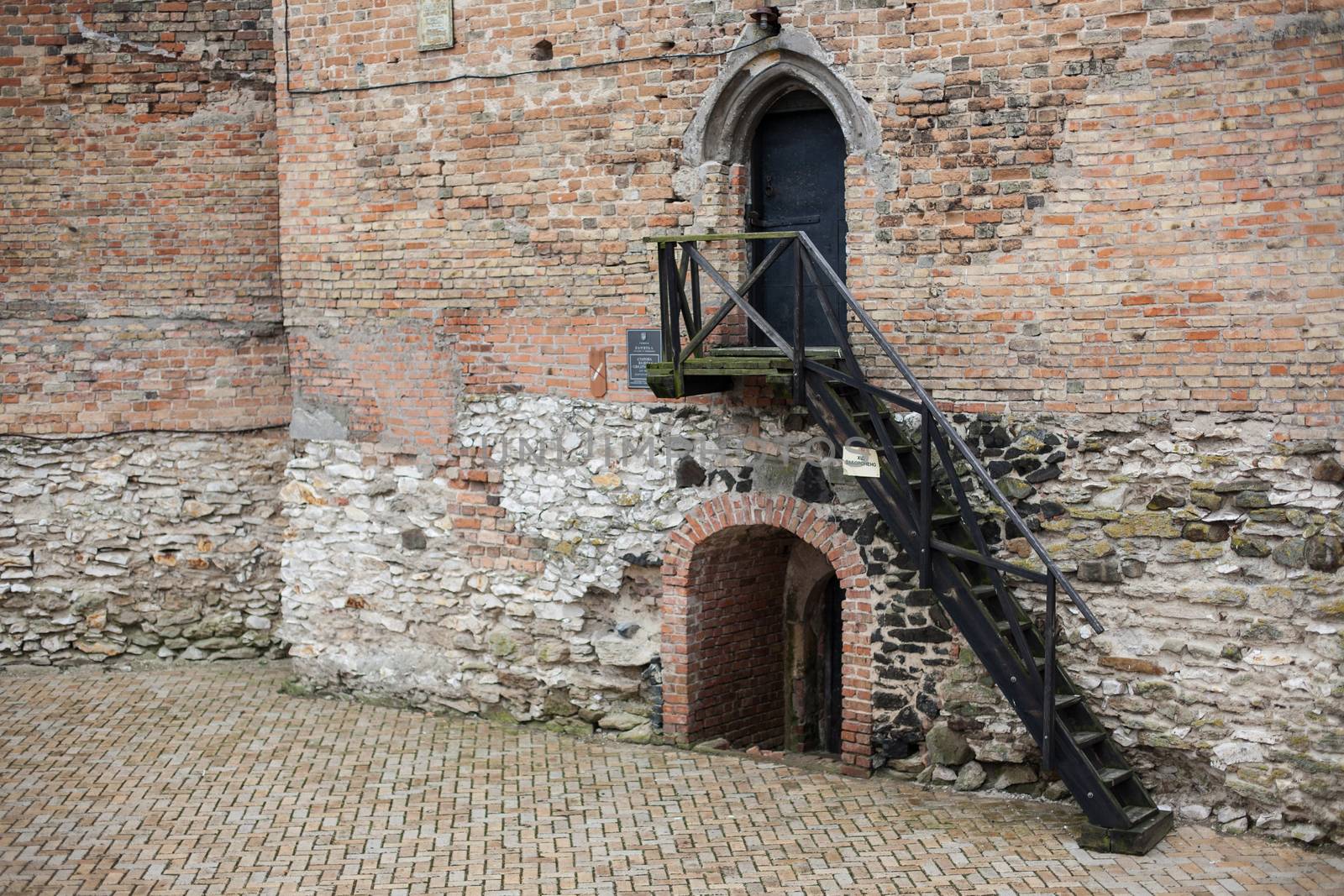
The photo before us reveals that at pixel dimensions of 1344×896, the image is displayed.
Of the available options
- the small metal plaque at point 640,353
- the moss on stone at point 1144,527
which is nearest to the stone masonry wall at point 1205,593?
the moss on stone at point 1144,527

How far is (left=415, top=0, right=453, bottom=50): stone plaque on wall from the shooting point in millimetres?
10773

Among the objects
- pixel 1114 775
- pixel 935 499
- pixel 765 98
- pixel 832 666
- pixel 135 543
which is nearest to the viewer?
pixel 1114 775

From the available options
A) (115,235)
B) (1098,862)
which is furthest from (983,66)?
(115,235)

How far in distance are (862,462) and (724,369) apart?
1170mm

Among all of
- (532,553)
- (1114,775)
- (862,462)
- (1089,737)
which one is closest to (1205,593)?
(1089,737)

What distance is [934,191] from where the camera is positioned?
30.2ft

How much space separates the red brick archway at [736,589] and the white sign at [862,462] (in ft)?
3.07

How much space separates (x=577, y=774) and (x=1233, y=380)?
4.88m

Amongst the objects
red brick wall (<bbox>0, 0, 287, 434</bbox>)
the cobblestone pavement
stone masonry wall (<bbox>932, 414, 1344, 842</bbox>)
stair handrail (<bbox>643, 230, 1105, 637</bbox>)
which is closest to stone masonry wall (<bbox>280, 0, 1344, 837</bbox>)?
stone masonry wall (<bbox>932, 414, 1344, 842</bbox>)

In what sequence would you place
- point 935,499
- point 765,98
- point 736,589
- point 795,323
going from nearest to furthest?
point 795,323 < point 935,499 < point 765,98 < point 736,589

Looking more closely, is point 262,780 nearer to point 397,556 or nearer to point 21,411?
point 397,556

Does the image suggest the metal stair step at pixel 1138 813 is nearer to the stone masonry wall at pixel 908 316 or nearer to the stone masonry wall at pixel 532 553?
the stone masonry wall at pixel 908 316

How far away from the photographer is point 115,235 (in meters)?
12.3

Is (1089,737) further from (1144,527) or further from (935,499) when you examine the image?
(935,499)
